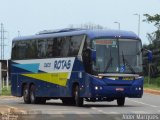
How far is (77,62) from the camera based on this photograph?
28.6m

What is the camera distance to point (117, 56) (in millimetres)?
27875

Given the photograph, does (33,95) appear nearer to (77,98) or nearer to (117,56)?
(77,98)

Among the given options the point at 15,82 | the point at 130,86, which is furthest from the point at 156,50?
the point at 130,86

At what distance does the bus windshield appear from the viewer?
1083 inches

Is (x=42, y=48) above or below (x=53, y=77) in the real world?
above

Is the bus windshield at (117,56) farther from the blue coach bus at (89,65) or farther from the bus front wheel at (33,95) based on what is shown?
the bus front wheel at (33,95)

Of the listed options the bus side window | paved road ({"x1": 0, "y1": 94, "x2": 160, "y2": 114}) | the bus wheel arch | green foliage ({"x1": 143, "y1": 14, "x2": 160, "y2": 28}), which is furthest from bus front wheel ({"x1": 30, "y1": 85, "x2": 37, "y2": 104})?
green foliage ({"x1": 143, "y1": 14, "x2": 160, "y2": 28})

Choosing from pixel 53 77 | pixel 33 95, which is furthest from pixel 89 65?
pixel 33 95

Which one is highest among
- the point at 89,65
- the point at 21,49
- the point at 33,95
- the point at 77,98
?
the point at 21,49

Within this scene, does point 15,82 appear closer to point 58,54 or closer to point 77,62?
point 58,54

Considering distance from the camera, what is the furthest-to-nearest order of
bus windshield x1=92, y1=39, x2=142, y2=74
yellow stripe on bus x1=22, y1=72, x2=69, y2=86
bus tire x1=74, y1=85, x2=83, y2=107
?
1. yellow stripe on bus x1=22, y1=72, x2=69, y2=86
2. bus tire x1=74, y1=85, x2=83, y2=107
3. bus windshield x1=92, y1=39, x2=142, y2=74

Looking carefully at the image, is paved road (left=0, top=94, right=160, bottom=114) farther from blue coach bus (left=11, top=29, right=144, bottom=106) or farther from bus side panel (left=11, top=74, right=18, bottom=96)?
bus side panel (left=11, top=74, right=18, bottom=96)

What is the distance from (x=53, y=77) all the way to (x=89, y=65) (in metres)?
4.30

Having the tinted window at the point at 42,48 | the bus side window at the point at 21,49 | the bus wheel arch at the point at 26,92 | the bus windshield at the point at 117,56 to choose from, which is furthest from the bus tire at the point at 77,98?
the bus side window at the point at 21,49
